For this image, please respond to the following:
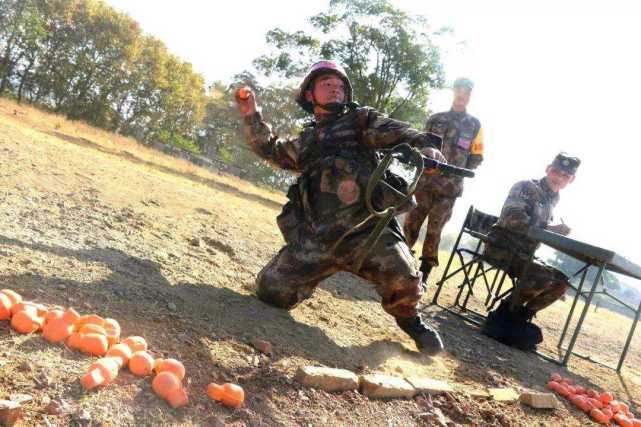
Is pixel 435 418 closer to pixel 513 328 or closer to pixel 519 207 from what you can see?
pixel 513 328

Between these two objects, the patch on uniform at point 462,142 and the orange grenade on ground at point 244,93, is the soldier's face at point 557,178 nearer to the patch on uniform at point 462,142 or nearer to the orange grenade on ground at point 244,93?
the patch on uniform at point 462,142

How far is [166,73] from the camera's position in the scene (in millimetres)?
33594

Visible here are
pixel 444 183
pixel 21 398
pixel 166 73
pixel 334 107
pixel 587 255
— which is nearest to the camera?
pixel 21 398

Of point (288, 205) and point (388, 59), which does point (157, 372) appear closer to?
point (288, 205)

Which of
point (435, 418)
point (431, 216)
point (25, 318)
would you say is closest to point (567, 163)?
point (431, 216)

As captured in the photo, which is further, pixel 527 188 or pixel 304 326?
pixel 527 188

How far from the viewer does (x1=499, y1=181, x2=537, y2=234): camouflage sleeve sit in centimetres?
503

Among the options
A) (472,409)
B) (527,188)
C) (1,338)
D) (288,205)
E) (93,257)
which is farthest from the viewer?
(527,188)

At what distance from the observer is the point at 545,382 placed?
3.96 metres

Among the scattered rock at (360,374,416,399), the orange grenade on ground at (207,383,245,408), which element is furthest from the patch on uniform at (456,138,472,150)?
the orange grenade on ground at (207,383,245,408)

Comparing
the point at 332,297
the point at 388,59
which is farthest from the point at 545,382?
the point at 388,59

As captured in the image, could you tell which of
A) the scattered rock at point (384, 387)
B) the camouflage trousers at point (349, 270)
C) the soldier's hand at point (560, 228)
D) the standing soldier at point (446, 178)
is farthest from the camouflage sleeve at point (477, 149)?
the scattered rock at point (384, 387)

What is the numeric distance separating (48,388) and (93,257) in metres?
1.69

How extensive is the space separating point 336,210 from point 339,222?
0.33 ft
